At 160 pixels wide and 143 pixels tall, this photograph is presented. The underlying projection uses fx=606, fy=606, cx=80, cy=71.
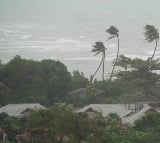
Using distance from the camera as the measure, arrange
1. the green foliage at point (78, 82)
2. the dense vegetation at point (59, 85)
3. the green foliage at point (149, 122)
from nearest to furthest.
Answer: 1. the green foliage at point (149, 122)
2. the dense vegetation at point (59, 85)
3. the green foliage at point (78, 82)

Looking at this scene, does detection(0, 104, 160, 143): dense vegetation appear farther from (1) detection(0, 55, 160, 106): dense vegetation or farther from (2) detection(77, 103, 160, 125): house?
(1) detection(0, 55, 160, 106): dense vegetation

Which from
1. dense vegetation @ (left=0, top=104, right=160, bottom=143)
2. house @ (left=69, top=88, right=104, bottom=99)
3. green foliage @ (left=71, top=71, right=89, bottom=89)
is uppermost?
green foliage @ (left=71, top=71, right=89, bottom=89)

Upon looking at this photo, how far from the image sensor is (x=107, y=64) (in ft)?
203

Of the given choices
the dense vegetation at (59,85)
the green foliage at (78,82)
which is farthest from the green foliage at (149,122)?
the green foliage at (78,82)

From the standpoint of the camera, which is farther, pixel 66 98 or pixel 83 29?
pixel 83 29

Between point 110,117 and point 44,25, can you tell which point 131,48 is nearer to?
point 44,25

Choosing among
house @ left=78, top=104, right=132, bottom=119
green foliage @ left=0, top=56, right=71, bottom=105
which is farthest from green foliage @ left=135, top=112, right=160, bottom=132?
green foliage @ left=0, top=56, right=71, bottom=105

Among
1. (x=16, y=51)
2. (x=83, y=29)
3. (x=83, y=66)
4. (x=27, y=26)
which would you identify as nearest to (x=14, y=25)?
(x=27, y=26)

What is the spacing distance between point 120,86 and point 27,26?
194 ft

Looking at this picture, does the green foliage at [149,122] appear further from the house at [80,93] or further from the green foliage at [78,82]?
the green foliage at [78,82]

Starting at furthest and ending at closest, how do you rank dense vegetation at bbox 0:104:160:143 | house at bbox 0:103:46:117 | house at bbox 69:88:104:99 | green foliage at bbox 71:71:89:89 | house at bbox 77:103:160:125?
green foliage at bbox 71:71:89:89, house at bbox 69:88:104:99, house at bbox 0:103:46:117, house at bbox 77:103:160:125, dense vegetation at bbox 0:104:160:143

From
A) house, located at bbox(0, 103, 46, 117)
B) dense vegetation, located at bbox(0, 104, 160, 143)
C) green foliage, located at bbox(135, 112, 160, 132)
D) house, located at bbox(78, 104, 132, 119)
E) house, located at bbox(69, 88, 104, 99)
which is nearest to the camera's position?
dense vegetation, located at bbox(0, 104, 160, 143)

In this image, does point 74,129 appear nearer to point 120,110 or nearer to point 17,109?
point 120,110

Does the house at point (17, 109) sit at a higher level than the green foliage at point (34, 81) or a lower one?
lower
